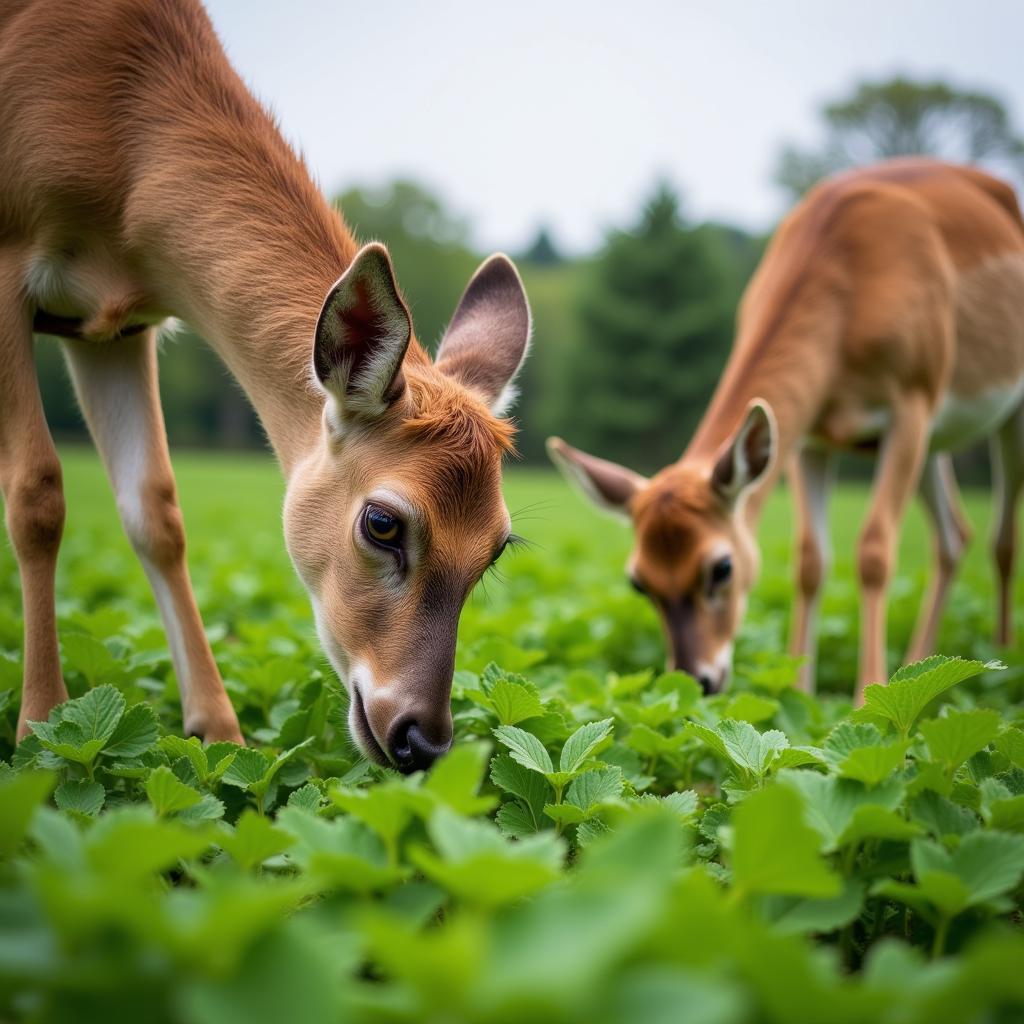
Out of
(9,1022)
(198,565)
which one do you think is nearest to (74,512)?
(198,565)

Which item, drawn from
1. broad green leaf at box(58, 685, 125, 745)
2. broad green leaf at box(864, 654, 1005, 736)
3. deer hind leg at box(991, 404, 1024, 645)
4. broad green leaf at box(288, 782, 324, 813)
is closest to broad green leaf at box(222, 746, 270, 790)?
broad green leaf at box(288, 782, 324, 813)

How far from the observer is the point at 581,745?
7.44ft

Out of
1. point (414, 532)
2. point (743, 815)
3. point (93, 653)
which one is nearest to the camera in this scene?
point (743, 815)

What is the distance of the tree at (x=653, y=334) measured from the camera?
44125 mm

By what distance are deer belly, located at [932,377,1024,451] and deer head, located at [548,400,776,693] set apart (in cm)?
185

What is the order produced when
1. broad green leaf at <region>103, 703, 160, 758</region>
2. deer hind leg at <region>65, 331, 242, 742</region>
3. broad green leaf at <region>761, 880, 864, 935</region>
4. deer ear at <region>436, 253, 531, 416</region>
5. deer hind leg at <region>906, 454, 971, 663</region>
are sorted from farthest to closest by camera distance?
deer hind leg at <region>906, 454, 971, 663</region>, deer ear at <region>436, 253, 531, 416</region>, deer hind leg at <region>65, 331, 242, 742</region>, broad green leaf at <region>103, 703, 160, 758</region>, broad green leaf at <region>761, 880, 864, 935</region>

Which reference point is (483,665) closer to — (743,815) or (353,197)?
(743,815)

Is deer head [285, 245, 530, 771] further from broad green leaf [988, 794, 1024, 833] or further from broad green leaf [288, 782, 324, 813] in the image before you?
broad green leaf [988, 794, 1024, 833]

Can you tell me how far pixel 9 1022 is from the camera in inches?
53.1

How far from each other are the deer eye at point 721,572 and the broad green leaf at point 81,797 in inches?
141

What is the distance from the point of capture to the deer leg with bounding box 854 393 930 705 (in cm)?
514

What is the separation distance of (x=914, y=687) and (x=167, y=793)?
1.62 m

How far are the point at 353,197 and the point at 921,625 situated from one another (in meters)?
Answer: 65.2

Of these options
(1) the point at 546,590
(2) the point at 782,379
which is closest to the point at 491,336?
(2) the point at 782,379
